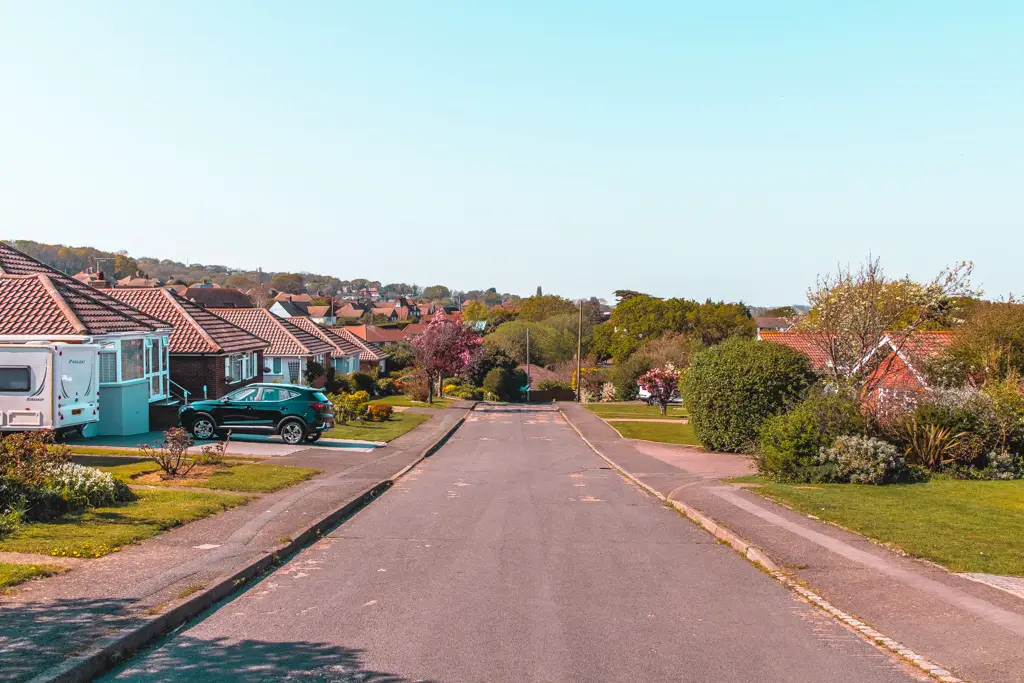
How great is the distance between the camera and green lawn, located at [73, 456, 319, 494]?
48.9 ft

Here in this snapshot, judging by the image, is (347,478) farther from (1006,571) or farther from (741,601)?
(1006,571)

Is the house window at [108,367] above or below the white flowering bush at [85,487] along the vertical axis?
above

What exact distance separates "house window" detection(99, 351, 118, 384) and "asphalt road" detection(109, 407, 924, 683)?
1304 cm

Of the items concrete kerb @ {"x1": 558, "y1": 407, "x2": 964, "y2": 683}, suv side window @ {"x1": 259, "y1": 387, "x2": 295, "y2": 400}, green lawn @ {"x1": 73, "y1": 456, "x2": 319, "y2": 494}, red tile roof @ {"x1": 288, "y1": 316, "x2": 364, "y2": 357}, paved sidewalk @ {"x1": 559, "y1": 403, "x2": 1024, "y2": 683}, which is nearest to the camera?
concrete kerb @ {"x1": 558, "y1": 407, "x2": 964, "y2": 683}

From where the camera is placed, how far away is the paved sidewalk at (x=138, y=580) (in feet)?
20.6

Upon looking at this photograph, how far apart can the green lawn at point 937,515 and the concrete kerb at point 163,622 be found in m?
7.35

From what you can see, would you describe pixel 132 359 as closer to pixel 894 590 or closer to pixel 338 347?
pixel 894 590

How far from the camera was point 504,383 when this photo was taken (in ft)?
229

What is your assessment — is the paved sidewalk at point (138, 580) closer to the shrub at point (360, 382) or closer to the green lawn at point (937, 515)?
the green lawn at point (937, 515)

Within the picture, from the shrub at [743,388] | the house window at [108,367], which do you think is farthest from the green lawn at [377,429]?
the shrub at [743,388]

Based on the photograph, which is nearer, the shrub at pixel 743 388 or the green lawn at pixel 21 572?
the green lawn at pixel 21 572

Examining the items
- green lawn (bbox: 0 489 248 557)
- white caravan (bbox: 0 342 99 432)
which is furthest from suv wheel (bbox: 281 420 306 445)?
green lawn (bbox: 0 489 248 557)

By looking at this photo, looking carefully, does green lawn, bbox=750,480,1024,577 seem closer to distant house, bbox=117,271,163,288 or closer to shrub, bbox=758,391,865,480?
shrub, bbox=758,391,865,480

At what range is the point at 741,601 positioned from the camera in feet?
28.4
